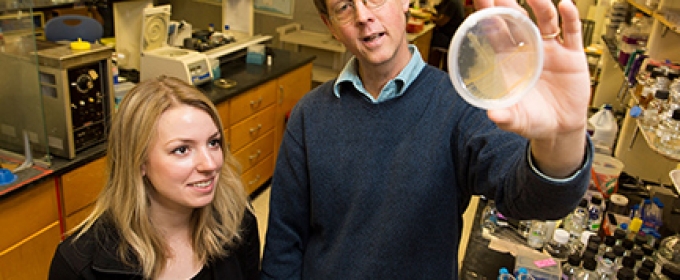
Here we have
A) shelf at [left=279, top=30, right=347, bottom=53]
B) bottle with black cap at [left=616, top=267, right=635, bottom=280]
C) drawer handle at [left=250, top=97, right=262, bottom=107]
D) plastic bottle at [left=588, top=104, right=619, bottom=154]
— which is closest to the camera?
bottle with black cap at [left=616, top=267, right=635, bottom=280]

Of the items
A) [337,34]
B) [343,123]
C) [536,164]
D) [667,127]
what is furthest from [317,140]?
[667,127]

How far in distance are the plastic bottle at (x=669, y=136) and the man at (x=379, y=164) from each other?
3.30ft

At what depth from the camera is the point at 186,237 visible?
4.76 feet

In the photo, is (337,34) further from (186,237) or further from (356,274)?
(186,237)

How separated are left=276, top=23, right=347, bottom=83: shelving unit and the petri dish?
354 cm

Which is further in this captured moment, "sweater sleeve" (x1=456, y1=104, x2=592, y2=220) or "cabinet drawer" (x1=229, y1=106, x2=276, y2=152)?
"cabinet drawer" (x1=229, y1=106, x2=276, y2=152)

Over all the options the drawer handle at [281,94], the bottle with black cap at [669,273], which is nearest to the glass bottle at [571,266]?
the bottle with black cap at [669,273]

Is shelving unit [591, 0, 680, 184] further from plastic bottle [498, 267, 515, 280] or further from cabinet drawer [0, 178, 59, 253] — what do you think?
cabinet drawer [0, 178, 59, 253]

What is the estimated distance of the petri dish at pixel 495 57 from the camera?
0.78 meters

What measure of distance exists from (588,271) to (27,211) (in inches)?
83.7

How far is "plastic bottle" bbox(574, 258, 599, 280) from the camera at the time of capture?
1.65 m

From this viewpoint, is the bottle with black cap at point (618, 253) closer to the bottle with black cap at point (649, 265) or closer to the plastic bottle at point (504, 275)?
the bottle with black cap at point (649, 265)

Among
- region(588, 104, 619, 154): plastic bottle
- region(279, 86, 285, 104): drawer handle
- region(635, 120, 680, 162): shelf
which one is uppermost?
region(635, 120, 680, 162): shelf

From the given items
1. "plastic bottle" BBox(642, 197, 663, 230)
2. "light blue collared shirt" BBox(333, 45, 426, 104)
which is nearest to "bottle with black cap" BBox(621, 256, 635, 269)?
"plastic bottle" BBox(642, 197, 663, 230)
